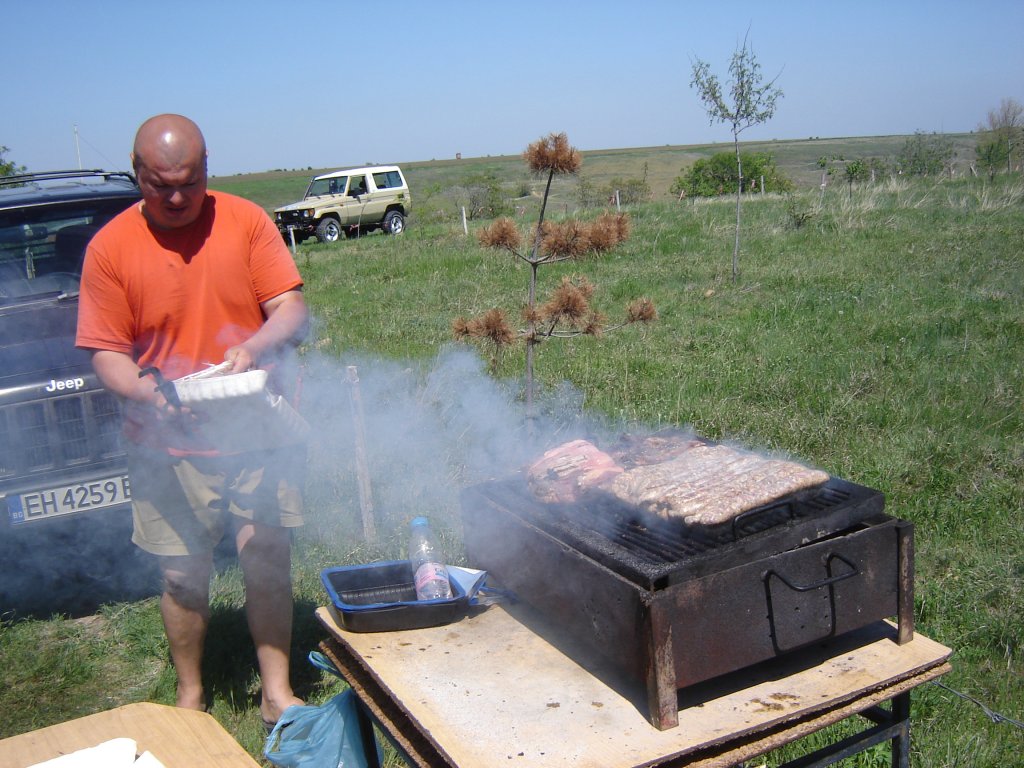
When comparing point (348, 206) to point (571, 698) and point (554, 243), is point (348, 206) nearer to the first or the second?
point (554, 243)

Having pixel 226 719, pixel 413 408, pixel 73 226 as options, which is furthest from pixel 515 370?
pixel 226 719

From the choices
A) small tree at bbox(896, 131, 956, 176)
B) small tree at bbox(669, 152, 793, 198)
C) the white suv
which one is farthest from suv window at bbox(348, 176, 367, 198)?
small tree at bbox(896, 131, 956, 176)

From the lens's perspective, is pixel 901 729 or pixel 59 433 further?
pixel 59 433

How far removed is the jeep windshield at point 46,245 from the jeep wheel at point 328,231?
16789mm

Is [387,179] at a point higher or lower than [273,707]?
higher

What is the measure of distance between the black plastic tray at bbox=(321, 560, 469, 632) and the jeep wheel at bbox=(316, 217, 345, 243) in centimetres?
1946

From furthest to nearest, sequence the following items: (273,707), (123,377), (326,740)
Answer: (273,707)
(123,377)
(326,740)

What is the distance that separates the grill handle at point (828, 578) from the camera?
2.06 m

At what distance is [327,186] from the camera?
73.5ft

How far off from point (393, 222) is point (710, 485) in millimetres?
21358

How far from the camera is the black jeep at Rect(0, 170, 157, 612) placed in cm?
393

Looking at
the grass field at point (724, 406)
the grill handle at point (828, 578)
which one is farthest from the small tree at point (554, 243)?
the grill handle at point (828, 578)

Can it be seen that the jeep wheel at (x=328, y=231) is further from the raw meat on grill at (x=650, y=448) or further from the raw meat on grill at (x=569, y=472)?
the raw meat on grill at (x=569, y=472)

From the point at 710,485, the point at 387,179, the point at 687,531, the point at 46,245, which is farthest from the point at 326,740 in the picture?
the point at 387,179
